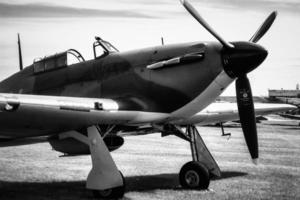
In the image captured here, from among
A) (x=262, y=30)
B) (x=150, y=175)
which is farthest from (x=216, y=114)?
(x=262, y=30)

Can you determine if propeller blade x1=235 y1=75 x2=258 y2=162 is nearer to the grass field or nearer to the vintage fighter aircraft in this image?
the vintage fighter aircraft

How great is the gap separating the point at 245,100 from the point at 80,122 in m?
3.00

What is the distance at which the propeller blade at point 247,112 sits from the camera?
774 centimetres

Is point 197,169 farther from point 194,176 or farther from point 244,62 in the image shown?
point 244,62

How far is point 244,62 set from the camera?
7.15 m

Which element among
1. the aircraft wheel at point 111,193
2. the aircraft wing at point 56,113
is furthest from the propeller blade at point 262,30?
the aircraft wheel at point 111,193

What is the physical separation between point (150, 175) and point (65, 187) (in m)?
2.21

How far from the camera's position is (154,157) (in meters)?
13.0

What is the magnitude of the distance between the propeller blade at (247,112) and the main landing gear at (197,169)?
1.02 m

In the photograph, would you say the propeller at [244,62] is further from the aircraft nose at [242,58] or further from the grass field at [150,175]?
the grass field at [150,175]

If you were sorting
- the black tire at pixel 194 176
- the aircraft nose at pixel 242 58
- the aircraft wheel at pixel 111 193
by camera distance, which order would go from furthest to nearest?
the black tire at pixel 194 176 → the aircraft wheel at pixel 111 193 → the aircraft nose at pixel 242 58

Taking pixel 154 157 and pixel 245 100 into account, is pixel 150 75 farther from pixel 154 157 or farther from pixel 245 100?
pixel 154 157

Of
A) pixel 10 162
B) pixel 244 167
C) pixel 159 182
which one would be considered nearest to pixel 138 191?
pixel 159 182

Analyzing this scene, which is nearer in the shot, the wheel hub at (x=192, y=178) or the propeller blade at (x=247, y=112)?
the propeller blade at (x=247, y=112)
